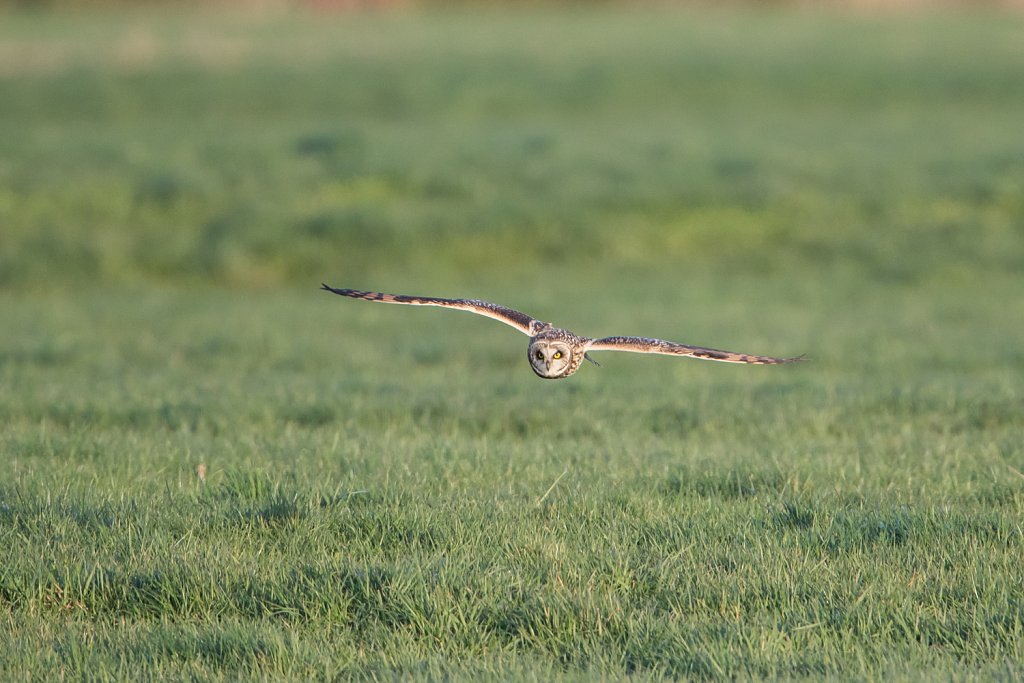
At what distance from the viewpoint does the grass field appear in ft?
17.6

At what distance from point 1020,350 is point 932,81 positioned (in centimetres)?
2376

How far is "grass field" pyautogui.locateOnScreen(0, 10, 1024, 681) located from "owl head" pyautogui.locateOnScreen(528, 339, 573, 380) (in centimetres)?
61

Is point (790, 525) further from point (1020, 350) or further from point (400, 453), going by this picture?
point (1020, 350)

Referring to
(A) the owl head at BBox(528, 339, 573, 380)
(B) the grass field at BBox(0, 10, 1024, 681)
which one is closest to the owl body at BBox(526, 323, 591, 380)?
(A) the owl head at BBox(528, 339, 573, 380)

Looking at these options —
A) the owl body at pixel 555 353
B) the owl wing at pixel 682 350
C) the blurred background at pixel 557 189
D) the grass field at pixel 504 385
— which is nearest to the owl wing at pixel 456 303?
the owl body at pixel 555 353

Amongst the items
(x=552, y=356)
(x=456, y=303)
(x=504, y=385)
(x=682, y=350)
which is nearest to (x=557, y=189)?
(x=504, y=385)

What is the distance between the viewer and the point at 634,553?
5938mm

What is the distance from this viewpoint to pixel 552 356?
7234 mm

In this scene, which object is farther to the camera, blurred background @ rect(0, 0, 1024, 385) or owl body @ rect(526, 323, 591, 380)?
blurred background @ rect(0, 0, 1024, 385)

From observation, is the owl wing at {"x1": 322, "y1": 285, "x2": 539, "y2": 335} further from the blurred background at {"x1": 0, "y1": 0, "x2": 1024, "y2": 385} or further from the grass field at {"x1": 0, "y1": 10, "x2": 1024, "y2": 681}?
the blurred background at {"x1": 0, "y1": 0, "x2": 1024, "y2": 385}

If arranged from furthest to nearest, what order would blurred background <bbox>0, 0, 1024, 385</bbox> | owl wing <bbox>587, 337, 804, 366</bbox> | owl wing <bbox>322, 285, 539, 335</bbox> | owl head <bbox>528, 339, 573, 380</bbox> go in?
blurred background <bbox>0, 0, 1024, 385</bbox>, owl head <bbox>528, 339, 573, 380</bbox>, owl wing <bbox>322, 285, 539, 335</bbox>, owl wing <bbox>587, 337, 804, 366</bbox>

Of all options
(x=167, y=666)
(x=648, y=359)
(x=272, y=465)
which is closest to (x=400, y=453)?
(x=272, y=465)

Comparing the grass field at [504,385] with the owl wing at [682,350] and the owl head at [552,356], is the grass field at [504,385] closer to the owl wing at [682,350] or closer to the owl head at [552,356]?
the owl head at [552,356]

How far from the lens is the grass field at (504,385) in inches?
211
